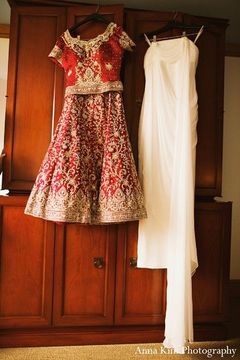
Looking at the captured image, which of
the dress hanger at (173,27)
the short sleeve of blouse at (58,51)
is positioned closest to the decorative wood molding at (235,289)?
the dress hanger at (173,27)

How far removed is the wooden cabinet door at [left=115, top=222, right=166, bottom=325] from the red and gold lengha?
232 mm

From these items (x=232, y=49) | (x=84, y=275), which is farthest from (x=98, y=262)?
(x=232, y=49)

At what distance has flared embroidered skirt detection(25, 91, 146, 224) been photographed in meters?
1.41

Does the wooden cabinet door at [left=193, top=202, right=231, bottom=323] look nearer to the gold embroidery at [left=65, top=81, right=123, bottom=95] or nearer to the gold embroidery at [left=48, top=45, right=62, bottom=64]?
the gold embroidery at [left=65, top=81, right=123, bottom=95]

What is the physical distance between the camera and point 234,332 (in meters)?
1.80

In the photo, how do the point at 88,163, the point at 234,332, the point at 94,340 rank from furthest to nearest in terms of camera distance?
the point at 234,332, the point at 94,340, the point at 88,163

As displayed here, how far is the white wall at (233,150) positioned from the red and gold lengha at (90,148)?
102 cm

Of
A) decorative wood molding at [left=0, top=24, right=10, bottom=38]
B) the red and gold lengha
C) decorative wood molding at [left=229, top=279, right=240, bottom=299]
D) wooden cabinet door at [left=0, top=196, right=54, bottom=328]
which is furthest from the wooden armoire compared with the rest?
decorative wood molding at [left=229, top=279, right=240, bottom=299]

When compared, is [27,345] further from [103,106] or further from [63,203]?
[103,106]

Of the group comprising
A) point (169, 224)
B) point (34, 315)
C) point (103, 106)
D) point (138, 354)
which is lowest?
point (138, 354)

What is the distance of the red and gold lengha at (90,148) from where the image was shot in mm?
1416

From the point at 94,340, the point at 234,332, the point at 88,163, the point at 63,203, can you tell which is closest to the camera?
the point at 63,203

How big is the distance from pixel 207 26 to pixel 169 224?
118cm

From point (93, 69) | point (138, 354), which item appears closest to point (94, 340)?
point (138, 354)
